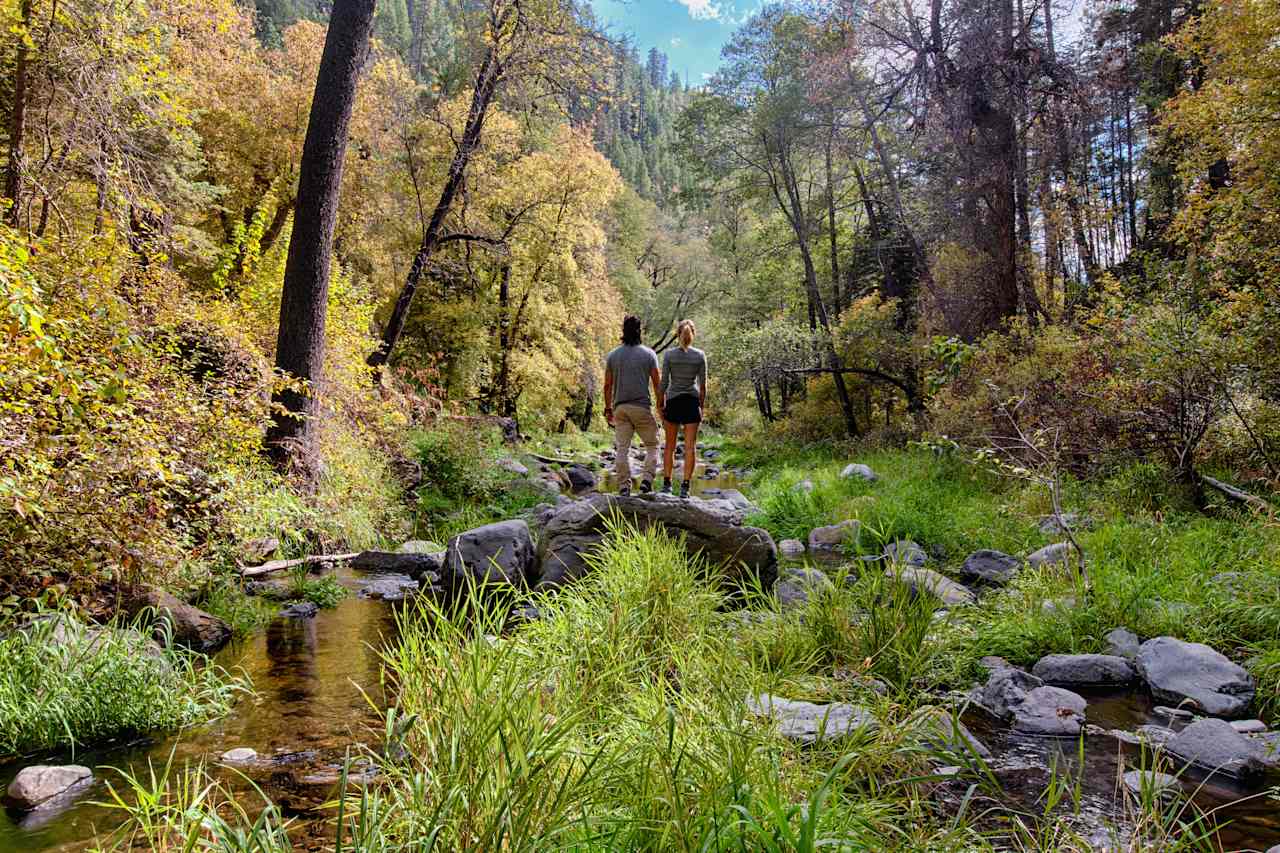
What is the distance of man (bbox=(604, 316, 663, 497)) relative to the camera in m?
8.04

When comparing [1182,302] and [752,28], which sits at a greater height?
[752,28]

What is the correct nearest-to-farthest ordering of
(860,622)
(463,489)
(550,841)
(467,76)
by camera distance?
(550,841)
(860,622)
(463,489)
(467,76)

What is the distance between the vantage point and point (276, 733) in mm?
4035

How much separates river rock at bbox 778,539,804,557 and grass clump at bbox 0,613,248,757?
7049 millimetres

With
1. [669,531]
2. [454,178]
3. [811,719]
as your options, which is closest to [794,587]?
[669,531]

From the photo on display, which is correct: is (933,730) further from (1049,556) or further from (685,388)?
(685,388)

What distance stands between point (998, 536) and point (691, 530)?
4.31m

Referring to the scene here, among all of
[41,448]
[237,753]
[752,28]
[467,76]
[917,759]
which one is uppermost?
[752,28]

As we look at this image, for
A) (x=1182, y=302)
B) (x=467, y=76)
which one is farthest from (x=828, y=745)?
(x=467, y=76)

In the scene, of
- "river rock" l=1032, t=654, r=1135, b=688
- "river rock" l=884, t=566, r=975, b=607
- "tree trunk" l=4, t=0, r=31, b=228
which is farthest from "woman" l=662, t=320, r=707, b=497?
"tree trunk" l=4, t=0, r=31, b=228

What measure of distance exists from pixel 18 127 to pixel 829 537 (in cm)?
1224

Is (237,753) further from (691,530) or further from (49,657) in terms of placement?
(691,530)

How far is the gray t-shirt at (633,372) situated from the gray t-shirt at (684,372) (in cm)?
36

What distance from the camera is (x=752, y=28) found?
69.6 feet
